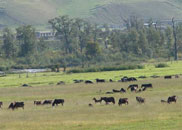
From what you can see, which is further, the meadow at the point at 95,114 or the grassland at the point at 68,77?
the grassland at the point at 68,77

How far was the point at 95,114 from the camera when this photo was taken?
3650 cm

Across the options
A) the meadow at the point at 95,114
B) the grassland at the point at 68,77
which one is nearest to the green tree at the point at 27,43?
the grassland at the point at 68,77

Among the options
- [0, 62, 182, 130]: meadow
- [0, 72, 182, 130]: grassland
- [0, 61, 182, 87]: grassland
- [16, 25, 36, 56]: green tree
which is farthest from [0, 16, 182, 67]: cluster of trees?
[0, 62, 182, 130]: meadow

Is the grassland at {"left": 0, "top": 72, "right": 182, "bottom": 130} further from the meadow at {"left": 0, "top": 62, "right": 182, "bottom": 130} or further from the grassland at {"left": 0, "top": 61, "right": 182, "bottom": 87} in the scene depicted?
the grassland at {"left": 0, "top": 61, "right": 182, "bottom": 87}

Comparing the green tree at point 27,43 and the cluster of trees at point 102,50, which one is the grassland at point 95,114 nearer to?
the cluster of trees at point 102,50

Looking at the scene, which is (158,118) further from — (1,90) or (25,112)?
(1,90)

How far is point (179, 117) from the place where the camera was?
33.2m

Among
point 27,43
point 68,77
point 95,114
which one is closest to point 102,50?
point 27,43

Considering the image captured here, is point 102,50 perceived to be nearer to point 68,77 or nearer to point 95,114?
point 68,77

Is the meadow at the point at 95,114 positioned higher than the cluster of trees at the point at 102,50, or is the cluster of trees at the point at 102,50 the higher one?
the meadow at the point at 95,114

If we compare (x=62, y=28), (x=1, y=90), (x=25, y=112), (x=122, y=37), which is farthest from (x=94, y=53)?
(x=25, y=112)

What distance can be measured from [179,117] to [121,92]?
18.3 metres

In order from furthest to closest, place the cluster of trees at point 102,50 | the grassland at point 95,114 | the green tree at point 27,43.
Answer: the green tree at point 27,43
the cluster of trees at point 102,50
the grassland at point 95,114

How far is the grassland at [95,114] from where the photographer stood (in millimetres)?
31750
